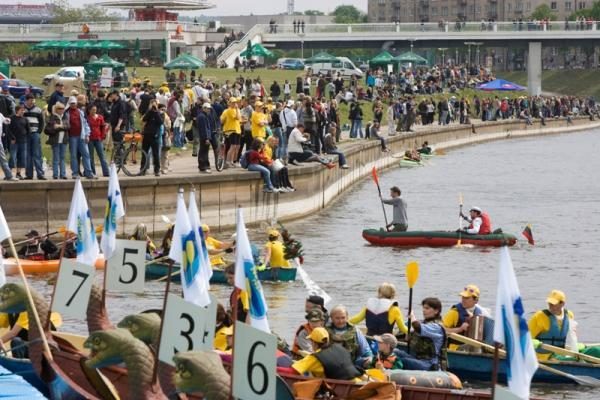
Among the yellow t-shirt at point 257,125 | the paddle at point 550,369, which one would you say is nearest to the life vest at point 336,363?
the paddle at point 550,369

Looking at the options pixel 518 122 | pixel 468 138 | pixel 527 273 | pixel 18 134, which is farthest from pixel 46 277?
pixel 518 122

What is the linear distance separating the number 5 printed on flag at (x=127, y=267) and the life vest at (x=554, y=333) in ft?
19.0

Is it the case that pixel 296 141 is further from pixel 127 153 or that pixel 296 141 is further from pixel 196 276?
pixel 196 276

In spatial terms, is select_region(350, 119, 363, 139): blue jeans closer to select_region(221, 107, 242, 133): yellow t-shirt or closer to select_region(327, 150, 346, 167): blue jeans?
select_region(327, 150, 346, 167): blue jeans

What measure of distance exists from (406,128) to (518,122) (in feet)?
86.5

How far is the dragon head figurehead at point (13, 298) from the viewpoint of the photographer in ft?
67.6

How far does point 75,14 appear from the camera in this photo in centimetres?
18262

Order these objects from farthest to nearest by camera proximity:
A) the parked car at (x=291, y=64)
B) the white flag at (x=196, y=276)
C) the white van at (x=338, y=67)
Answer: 1. the parked car at (x=291, y=64)
2. the white van at (x=338, y=67)
3. the white flag at (x=196, y=276)

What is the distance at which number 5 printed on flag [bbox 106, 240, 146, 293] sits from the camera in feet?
70.1

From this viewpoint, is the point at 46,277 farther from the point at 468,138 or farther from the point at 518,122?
the point at 518,122

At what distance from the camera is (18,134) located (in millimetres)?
35156

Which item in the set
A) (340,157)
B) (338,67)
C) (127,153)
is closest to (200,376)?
(127,153)

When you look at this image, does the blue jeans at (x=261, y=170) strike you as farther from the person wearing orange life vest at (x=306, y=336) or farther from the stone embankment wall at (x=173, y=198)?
the person wearing orange life vest at (x=306, y=336)

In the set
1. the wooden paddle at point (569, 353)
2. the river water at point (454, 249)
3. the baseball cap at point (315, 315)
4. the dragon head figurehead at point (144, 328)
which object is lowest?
the river water at point (454, 249)
